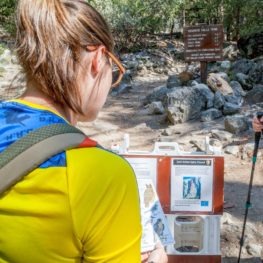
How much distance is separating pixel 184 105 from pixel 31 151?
8071 mm

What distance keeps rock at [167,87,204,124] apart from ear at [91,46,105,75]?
7.70 meters

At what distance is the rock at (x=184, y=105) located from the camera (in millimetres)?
8586

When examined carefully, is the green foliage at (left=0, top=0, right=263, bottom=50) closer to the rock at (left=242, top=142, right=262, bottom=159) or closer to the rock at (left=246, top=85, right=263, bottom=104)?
the rock at (left=246, top=85, right=263, bottom=104)

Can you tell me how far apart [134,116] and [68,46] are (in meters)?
8.97

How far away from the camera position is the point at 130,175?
769 mm

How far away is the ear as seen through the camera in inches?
33.8

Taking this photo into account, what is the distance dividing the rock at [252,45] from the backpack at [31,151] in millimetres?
14114

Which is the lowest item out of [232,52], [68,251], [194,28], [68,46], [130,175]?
[232,52]

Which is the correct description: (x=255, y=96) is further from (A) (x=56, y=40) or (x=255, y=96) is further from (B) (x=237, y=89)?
(A) (x=56, y=40)

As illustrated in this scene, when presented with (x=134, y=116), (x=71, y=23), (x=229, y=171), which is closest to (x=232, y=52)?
(x=134, y=116)

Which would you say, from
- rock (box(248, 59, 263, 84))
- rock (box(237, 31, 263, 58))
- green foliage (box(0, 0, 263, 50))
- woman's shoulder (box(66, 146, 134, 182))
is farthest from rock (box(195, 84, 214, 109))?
woman's shoulder (box(66, 146, 134, 182))

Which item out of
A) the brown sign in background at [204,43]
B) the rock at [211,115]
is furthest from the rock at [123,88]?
the rock at [211,115]

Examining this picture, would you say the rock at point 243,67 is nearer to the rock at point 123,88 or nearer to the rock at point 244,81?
the rock at point 244,81

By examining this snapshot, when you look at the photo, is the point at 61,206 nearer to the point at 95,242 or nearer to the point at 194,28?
the point at 95,242
